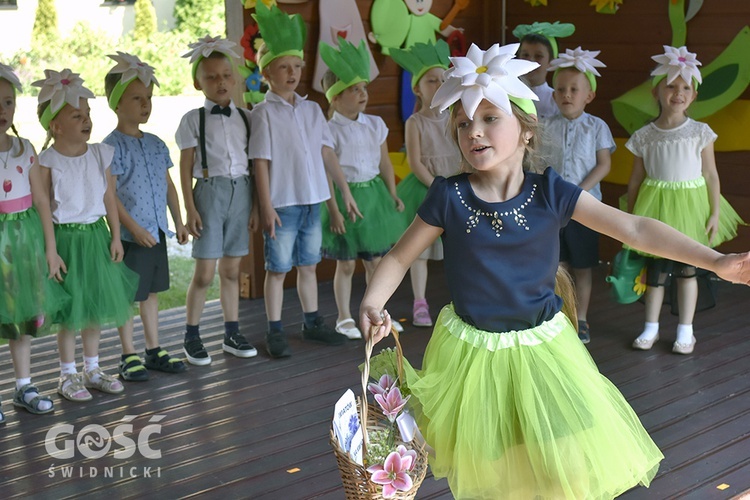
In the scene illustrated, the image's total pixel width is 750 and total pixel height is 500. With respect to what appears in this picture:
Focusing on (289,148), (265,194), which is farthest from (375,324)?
(289,148)

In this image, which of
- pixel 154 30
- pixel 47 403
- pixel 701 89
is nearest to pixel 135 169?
pixel 47 403

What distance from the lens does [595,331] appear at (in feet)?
15.8

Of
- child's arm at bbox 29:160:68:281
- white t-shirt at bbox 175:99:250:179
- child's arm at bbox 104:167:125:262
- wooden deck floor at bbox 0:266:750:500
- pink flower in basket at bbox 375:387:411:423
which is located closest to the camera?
pink flower in basket at bbox 375:387:411:423

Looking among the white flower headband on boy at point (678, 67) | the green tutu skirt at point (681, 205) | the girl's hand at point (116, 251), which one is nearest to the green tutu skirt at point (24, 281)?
the girl's hand at point (116, 251)

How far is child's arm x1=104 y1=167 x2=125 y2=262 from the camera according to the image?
3.91 m

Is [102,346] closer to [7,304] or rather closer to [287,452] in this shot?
[7,304]

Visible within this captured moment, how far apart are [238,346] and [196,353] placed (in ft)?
0.70

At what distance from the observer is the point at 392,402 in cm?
231

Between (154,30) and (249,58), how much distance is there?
313 centimetres

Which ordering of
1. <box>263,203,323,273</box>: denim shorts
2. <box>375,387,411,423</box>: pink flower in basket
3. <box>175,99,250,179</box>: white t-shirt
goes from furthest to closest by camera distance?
<box>263,203,323,273</box>: denim shorts → <box>175,99,250,179</box>: white t-shirt → <box>375,387,411,423</box>: pink flower in basket

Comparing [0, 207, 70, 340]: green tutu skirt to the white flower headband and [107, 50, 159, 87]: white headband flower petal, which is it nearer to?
Result: the white flower headband

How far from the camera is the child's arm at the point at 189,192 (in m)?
4.20

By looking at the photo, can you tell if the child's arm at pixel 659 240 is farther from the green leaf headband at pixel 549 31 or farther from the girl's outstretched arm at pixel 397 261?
the green leaf headband at pixel 549 31

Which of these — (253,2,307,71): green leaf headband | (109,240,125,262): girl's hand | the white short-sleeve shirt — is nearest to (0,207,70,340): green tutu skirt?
→ (109,240,125,262): girl's hand
